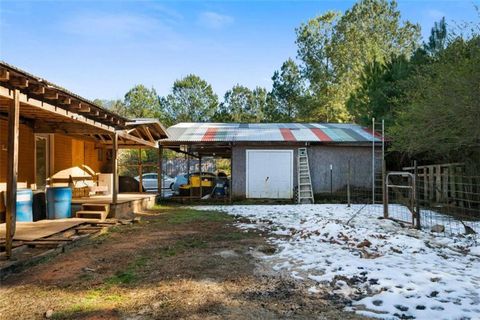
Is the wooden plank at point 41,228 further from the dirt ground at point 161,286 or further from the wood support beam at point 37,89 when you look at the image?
the wood support beam at point 37,89

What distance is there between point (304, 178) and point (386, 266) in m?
10.3

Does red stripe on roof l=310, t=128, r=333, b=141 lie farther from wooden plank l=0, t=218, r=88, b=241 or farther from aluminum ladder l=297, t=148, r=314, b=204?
wooden plank l=0, t=218, r=88, b=241

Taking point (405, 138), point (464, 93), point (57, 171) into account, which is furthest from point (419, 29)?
point (57, 171)

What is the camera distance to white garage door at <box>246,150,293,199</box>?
1530 cm

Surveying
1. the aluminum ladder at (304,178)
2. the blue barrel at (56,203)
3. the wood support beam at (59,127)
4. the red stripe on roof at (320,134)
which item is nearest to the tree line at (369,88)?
the red stripe on roof at (320,134)

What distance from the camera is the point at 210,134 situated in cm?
1634

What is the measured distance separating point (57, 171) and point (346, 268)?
968 centimetres

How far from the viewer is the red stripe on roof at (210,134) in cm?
1539

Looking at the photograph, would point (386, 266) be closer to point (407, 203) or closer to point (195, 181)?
point (407, 203)

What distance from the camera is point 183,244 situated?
6777 millimetres

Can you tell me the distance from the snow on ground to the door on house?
22.6ft

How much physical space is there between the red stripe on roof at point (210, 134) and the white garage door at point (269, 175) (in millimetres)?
1711

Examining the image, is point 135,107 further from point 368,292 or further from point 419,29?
point 368,292

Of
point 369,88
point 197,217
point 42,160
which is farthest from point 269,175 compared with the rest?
point 42,160
